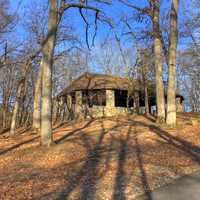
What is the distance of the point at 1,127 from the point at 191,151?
22.1 metres

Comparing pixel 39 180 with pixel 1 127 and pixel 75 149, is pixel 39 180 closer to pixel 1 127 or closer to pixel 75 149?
pixel 75 149

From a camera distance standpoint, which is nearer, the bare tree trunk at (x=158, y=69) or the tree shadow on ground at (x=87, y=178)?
the tree shadow on ground at (x=87, y=178)

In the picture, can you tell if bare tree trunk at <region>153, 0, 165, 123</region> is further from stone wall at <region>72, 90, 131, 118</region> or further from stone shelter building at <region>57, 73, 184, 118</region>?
stone wall at <region>72, 90, 131, 118</region>

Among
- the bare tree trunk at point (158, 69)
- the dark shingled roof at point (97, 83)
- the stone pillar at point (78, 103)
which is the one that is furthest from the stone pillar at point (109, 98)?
the bare tree trunk at point (158, 69)

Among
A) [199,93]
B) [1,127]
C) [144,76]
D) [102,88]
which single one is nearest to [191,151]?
[144,76]

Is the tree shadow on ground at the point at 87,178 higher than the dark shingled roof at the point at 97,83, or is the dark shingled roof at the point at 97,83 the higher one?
the dark shingled roof at the point at 97,83

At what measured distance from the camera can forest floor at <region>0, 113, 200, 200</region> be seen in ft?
20.9

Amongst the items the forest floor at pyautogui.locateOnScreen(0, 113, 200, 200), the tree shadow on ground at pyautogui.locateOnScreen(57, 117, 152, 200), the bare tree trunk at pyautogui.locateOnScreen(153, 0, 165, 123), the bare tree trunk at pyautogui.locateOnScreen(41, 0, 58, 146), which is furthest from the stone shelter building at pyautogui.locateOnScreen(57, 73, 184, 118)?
the tree shadow on ground at pyautogui.locateOnScreen(57, 117, 152, 200)

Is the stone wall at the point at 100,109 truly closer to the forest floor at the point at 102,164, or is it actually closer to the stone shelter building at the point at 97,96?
the stone shelter building at the point at 97,96

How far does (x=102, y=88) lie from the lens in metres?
27.4

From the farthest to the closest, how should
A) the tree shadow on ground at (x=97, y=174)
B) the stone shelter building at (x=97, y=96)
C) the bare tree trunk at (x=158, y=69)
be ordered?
1. the stone shelter building at (x=97, y=96)
2. the bare tree trunk at (x=158, y=69)
3. the tree shadow on ground at (x=97, y=174)

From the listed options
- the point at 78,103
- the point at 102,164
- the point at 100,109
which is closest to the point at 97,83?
the point at 100,109

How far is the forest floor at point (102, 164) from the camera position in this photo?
6.36 metres

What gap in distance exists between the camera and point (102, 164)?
28.4 ft
